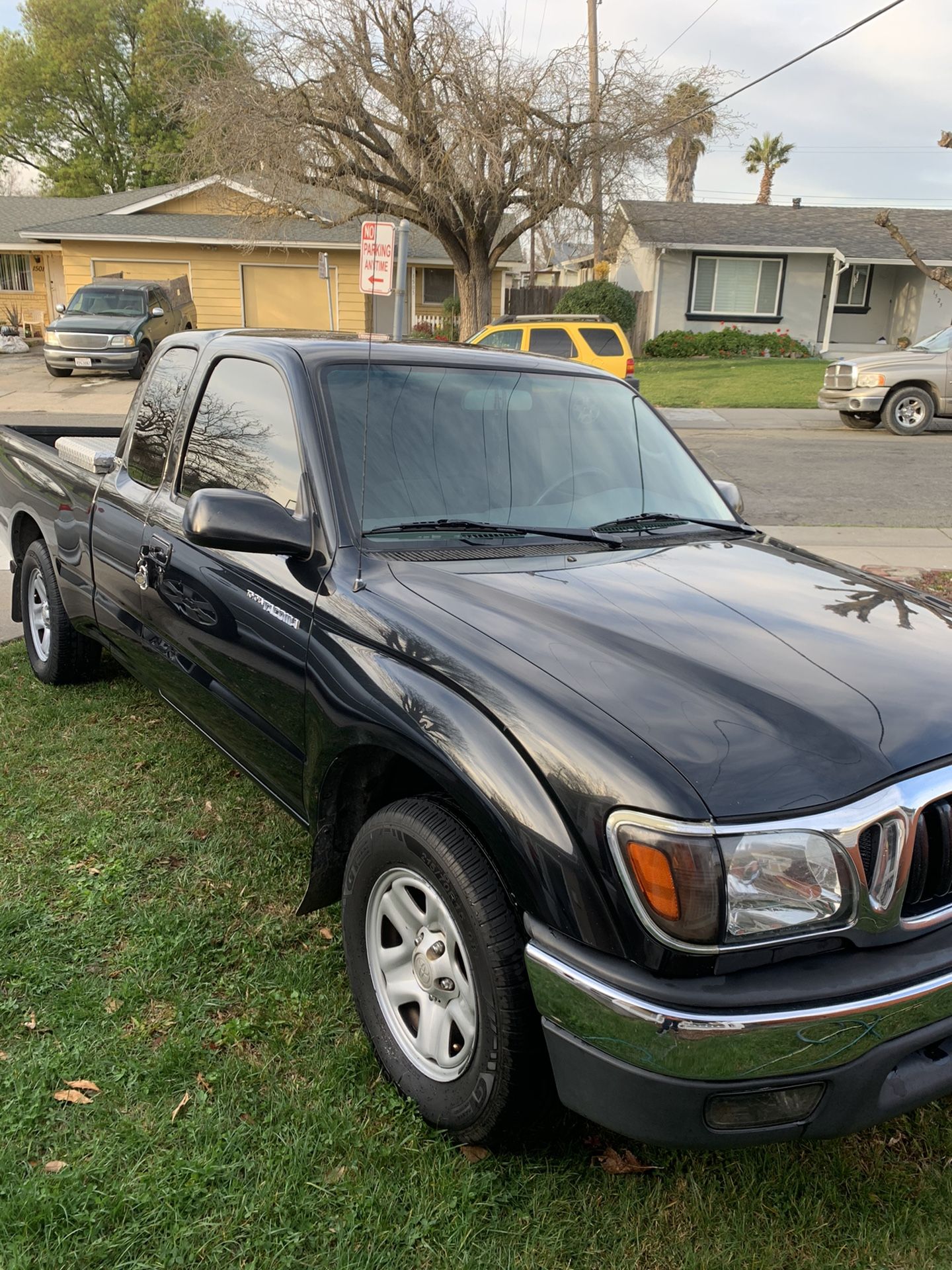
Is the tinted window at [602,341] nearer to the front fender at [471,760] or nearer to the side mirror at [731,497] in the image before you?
the side mirror at [731,497]

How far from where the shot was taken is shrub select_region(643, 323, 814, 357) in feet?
97.7

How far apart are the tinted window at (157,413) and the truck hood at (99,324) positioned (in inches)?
730

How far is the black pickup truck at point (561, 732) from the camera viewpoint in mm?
1882

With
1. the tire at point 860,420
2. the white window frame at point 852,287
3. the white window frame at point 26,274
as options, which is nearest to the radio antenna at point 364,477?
the tire at point 860,420

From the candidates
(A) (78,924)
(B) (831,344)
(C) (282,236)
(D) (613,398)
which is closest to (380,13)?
(C) (282,236)

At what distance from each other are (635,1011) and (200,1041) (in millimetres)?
1460

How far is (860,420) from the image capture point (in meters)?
16.8

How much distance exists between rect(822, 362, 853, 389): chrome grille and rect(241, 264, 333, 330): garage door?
16851mm

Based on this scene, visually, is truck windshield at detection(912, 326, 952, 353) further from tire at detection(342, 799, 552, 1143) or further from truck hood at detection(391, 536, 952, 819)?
tire at detection(342, 799, 552, 1143)

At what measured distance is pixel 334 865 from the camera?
2838mm

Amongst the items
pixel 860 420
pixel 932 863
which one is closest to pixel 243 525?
pixel 932 863

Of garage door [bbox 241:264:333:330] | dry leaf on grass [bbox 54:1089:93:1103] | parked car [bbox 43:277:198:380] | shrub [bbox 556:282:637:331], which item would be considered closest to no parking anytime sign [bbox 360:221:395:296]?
dry leaf on grass [bbox 54:1089:93:1103]

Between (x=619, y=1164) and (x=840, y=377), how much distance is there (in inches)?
631

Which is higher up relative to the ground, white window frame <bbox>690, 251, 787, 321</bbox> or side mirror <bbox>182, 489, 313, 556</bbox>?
white window frame <bbox>690, 251, 787, 321</bbox>
